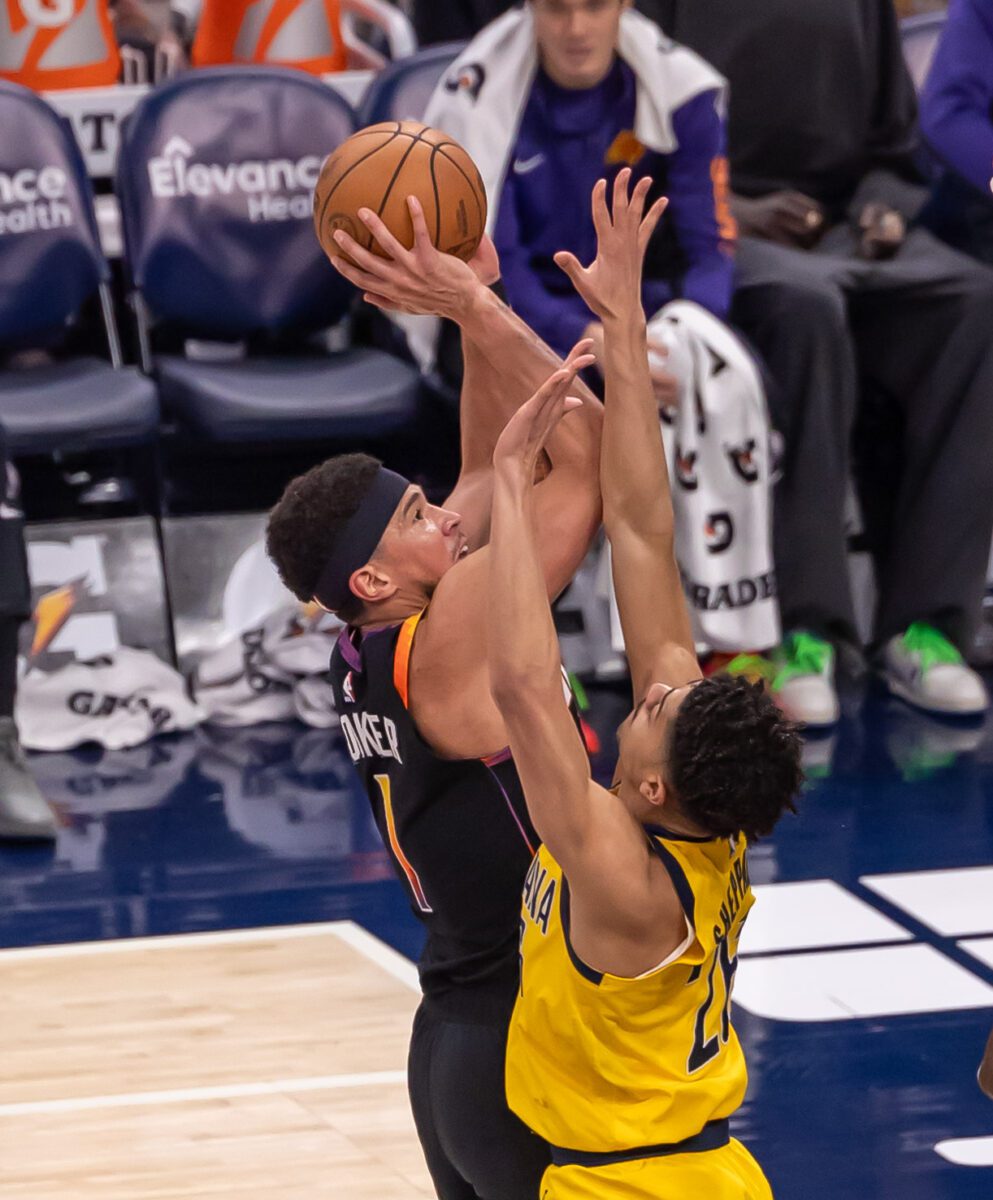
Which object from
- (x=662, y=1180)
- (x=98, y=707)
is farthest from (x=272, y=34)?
(x=662, y=1180)

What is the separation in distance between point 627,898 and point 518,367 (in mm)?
777

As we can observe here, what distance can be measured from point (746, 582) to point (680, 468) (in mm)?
352

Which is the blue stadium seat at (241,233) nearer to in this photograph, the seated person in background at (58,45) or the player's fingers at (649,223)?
the seated person in background at (58,45)

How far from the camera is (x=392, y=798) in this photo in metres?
2.57

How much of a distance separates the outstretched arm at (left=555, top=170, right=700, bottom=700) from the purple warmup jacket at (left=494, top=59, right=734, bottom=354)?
3120 mm

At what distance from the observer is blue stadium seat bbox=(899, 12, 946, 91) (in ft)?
23.5

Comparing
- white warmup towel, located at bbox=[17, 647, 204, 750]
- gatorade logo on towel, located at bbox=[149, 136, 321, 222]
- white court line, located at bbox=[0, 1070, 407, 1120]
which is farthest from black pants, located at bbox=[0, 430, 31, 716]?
white court line, located at bbox=[0, 1070, 407, 1120]

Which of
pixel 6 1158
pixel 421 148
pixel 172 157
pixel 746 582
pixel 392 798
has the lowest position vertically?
pixel 746 582

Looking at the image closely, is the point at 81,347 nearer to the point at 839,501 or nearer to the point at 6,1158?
the point at 839,501

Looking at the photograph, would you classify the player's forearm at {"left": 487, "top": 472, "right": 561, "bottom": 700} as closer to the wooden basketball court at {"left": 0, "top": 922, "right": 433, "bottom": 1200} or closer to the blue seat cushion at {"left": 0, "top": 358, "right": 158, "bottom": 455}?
the wooden basketball court at {"left": 0, "top": 922, "right": 433, "bottom": 1200}

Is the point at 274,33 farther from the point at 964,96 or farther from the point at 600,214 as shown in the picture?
the point at 600,214

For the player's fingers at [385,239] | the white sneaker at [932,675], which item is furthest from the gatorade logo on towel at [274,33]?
the player's fingers at [385,239]

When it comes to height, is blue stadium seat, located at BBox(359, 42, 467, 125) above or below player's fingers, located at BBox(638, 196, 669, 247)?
below

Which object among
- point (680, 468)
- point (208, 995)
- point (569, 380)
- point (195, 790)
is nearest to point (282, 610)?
point (195, 790)
